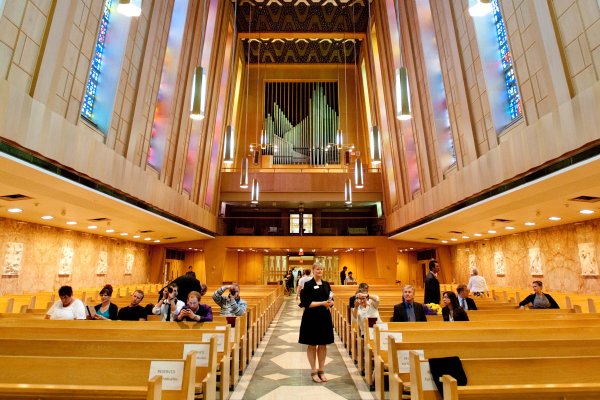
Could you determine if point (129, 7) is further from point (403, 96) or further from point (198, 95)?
point (403, 96)

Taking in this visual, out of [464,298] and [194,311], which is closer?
[194,311]

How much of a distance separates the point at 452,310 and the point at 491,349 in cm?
167

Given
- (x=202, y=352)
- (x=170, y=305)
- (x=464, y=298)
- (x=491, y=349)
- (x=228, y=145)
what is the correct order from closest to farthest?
1. (x=491, y=349)
2. (x=202, y=352)
3. (x=170, y=305)
4. (x=464, y=298)
5. (x=228, y=145)

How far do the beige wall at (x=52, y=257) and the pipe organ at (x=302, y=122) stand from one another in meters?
10.3

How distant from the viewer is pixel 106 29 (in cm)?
808

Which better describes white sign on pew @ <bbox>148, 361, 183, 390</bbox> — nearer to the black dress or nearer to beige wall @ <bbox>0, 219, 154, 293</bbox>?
the black dress

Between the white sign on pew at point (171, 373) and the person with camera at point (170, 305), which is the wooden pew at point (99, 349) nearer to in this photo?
the white sign on pew at point (171, 373)

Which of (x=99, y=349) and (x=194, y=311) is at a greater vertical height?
(x=194, y=311)

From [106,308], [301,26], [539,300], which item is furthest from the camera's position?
[301,26]

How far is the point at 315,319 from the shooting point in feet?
15.0

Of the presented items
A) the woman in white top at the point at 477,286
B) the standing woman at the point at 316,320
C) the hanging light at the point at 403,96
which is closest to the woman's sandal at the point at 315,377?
the standing woman at the point at 316,320

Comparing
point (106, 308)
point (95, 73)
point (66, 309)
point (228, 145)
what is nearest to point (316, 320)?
point (106, 308)

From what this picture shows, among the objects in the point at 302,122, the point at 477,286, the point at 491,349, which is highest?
the point at 302,122

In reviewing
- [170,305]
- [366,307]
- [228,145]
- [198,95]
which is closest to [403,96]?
[198,95]
